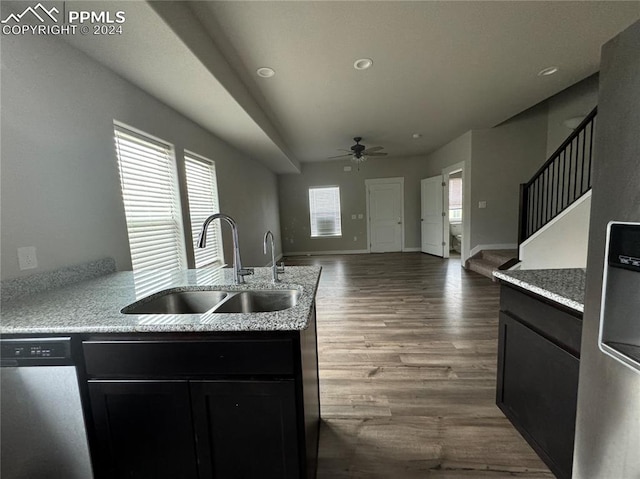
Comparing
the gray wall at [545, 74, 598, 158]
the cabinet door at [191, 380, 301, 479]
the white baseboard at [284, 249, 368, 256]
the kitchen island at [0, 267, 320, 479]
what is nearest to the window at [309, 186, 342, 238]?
the white baseboard at [284, 249, 368, 256]

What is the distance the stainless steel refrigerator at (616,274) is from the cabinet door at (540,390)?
273mm

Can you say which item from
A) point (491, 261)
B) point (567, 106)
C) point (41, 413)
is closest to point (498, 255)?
point (491, 261)

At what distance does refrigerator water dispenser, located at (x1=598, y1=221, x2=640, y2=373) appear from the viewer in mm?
654

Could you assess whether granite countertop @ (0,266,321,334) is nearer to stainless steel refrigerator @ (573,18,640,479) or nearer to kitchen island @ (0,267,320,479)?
kitchen island @ (0,267,320,479)

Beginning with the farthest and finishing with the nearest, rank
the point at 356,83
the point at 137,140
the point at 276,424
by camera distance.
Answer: the point at 356,83 < the point at 137,140 < the point at 276,424

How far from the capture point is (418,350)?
7.39ft

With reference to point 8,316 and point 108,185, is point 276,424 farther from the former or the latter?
point 108,185

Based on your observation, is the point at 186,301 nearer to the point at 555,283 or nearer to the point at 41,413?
the point at 41,413

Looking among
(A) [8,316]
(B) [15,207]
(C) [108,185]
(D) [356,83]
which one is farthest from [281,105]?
(A) [8,316]

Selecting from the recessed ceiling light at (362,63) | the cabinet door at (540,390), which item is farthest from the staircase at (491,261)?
the recessed ceiling light at (362,63)

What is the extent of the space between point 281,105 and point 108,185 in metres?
2.24

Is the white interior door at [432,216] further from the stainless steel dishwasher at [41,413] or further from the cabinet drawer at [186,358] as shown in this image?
the stainless steel dishwasher at [41,413]

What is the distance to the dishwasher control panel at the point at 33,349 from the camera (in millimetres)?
922

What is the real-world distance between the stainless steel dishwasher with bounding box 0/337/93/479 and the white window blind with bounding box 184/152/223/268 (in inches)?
79.0
